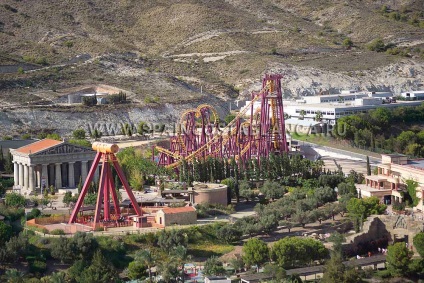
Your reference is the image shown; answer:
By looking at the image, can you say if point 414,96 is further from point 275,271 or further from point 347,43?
point 275,271

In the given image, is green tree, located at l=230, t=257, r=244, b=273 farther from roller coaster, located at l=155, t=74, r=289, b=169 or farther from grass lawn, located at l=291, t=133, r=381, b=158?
A: grass lawn, located at l=291, t=133, r=381, b=158

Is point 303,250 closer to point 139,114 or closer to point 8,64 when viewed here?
point 139,114

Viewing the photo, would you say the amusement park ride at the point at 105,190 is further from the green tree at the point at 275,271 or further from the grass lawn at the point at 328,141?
the grass lawn at the point at 328,141

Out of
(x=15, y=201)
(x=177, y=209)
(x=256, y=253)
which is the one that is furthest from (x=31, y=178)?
(x=256, y=253)

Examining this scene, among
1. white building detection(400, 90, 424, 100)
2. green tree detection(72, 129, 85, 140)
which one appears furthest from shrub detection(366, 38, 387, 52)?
green tree detection(72, 129, 85, 140)

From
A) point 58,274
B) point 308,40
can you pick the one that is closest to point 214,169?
point 58,274

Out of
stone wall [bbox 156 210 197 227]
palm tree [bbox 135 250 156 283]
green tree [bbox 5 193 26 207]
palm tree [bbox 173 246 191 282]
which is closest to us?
palm tree [bbox 135 250 156 283]

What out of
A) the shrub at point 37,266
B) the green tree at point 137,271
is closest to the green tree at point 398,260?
the green tree at point 137,271
